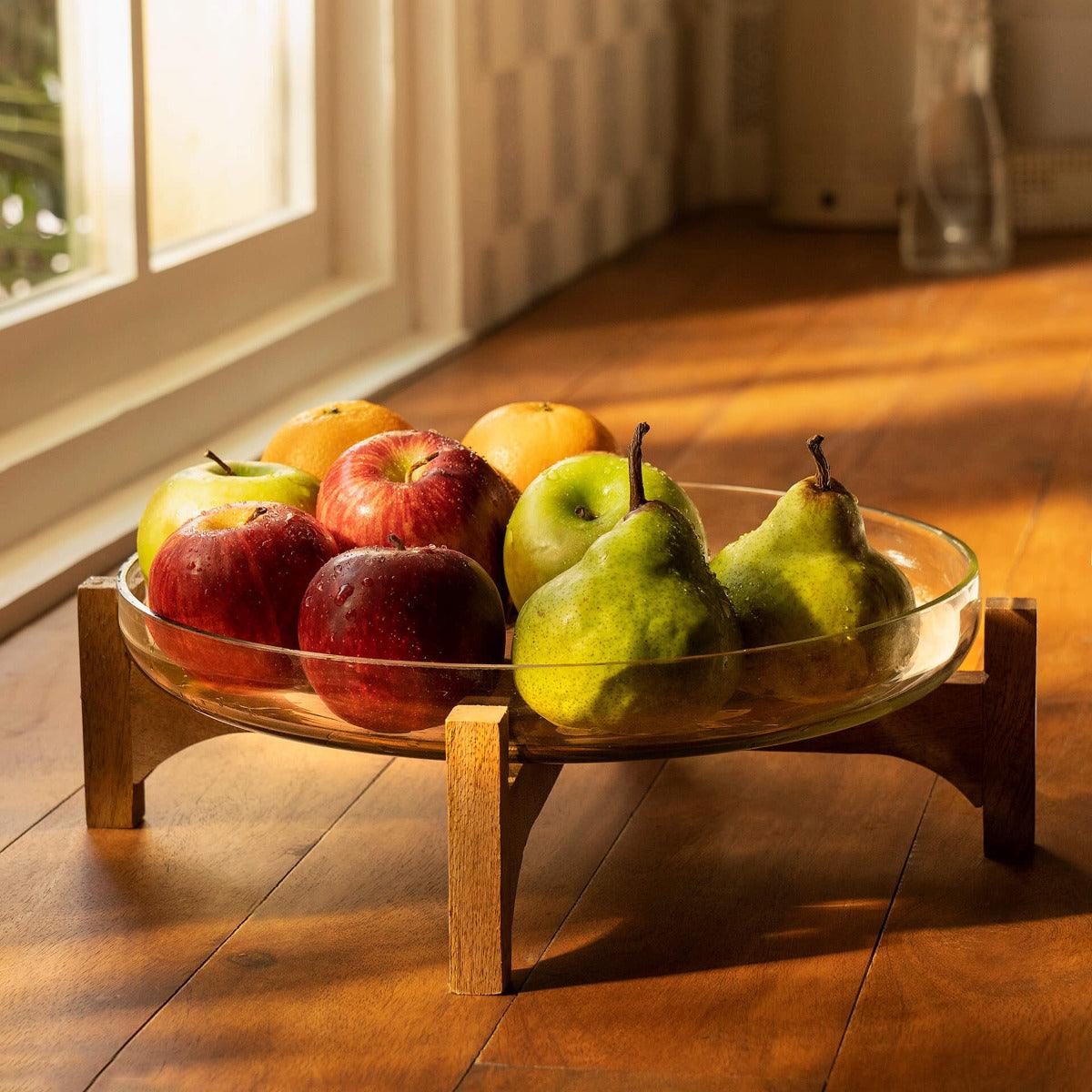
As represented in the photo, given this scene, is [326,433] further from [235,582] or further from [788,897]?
[788,897]

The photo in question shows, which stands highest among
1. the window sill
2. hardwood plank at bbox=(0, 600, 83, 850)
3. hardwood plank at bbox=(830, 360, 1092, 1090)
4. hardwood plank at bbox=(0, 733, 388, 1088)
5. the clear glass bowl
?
the clear glass bowl

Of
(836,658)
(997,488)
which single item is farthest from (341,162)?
(836,658)

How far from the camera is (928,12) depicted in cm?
328

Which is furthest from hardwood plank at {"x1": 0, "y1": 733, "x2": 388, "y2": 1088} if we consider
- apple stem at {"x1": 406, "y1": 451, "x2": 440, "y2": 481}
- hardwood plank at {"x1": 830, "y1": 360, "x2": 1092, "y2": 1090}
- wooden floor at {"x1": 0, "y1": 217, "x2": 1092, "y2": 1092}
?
hardwood plank at {"x1": 830, "y1": 360, "x2": 1092, "y2": 1090}

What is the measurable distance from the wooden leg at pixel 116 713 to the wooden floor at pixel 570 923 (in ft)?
0.15

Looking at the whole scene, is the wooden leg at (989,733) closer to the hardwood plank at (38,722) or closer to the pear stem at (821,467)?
the pear stem at (821,467)

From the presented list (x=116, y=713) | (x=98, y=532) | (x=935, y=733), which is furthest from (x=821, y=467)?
(x=98, y=532)

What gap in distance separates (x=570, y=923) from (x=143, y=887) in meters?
0.26

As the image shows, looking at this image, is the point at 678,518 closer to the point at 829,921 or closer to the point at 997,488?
the point at 829,921

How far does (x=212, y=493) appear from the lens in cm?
102

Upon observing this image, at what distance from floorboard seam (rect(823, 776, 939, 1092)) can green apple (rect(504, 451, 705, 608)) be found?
0.80 ft

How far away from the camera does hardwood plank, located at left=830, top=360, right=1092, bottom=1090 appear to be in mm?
869

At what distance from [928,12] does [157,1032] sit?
2.83 m

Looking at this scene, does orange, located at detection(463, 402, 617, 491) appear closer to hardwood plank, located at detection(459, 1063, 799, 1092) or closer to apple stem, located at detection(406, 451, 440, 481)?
apple stem, located at detection(406, 451, 440, 481)
